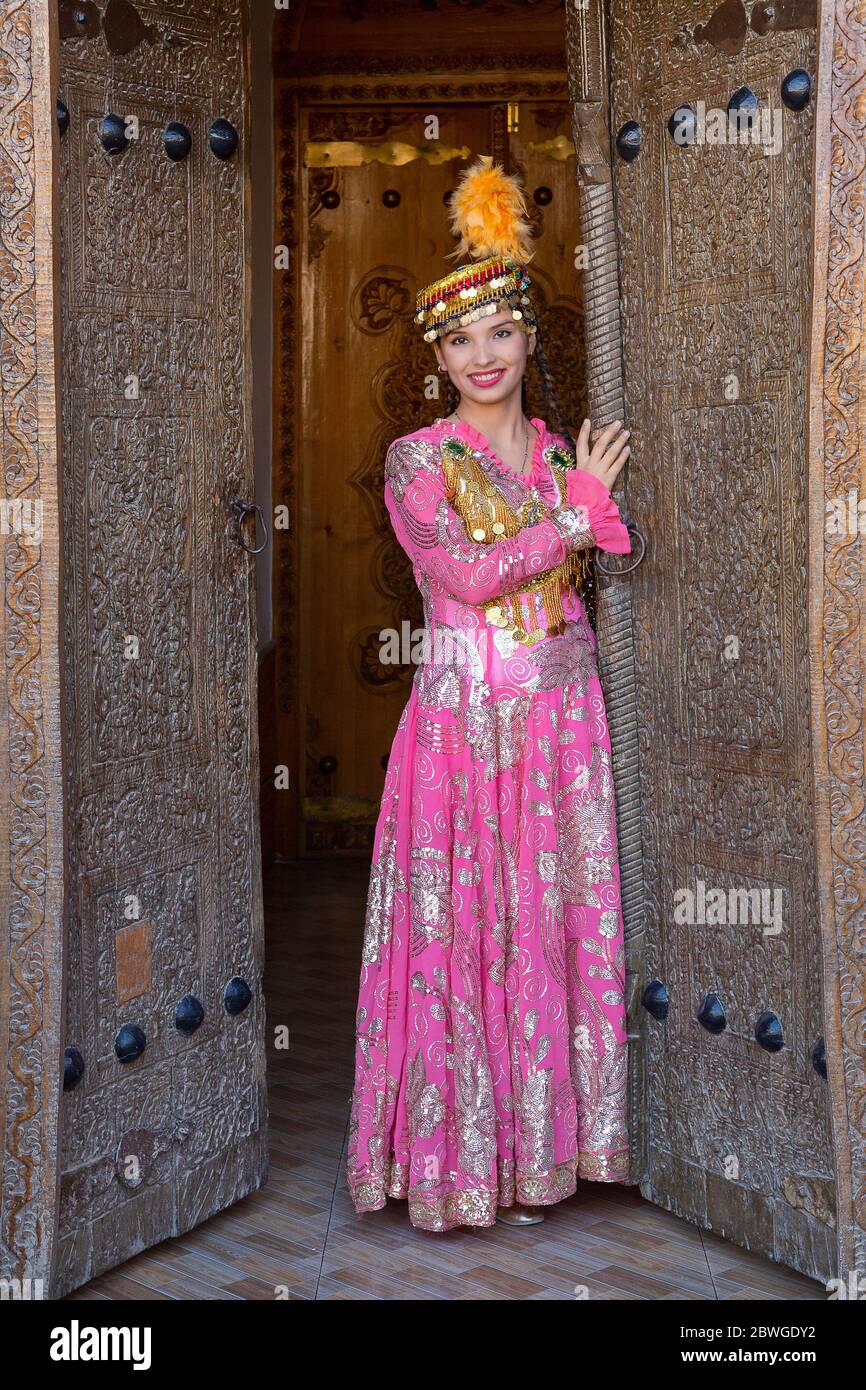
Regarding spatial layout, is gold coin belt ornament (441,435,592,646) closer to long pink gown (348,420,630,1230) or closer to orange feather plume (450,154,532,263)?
long pink gown (348,420,630,1230)

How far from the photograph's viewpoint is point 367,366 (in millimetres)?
6121

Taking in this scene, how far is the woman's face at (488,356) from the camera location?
10.5ft

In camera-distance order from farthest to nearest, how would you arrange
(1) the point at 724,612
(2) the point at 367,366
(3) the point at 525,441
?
→ (2) the point at 367,366 < (3) the point at 525,441 < (1) the point at 724,612

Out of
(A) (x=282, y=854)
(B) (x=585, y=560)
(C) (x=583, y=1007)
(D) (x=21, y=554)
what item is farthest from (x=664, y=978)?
(A) (x=282, y=854)

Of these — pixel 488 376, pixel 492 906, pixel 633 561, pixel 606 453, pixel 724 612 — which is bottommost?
pixel 492 906

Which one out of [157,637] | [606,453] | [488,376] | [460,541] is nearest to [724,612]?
[606,453]

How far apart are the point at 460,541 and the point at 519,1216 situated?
1.29 metres

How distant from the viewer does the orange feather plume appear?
3199mm

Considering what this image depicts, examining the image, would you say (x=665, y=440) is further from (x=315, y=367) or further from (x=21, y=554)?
(x=315, y=367)

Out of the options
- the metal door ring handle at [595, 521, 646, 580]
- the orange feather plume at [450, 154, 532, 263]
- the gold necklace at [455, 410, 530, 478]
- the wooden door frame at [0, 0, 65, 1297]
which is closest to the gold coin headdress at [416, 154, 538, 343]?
the orange feather plume at [450, 154, 532, 263]

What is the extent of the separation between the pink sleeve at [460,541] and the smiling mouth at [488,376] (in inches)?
5.9

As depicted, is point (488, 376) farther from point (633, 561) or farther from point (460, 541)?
point (633, 561)

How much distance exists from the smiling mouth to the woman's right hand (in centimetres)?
18

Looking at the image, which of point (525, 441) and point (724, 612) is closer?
point (724, 612)
